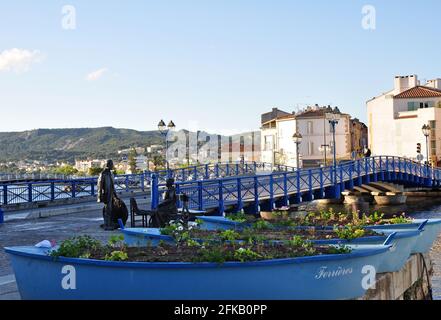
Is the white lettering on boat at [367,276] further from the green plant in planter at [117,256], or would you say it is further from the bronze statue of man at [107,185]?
the bronze statue of man at [107,185]

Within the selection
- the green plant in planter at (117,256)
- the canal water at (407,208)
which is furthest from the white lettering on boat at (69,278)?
the canal water at (407,208)

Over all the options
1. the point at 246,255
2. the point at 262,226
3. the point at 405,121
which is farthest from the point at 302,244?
the point at 405,121

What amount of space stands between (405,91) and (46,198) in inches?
1985

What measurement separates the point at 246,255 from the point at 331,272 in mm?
1162

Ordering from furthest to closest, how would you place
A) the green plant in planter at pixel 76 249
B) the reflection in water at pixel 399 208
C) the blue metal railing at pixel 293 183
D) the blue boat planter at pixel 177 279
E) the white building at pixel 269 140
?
the white building at pixel 269 140, the reflection in water at pixel 399 208, the blue metal railing at pixel 293 183, the green plant in planter at pixel 76 249, the blue boat planter at pixel 177 279

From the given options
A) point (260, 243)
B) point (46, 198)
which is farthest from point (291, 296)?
point (46, 198)

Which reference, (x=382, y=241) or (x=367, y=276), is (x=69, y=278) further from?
(x=382, y=241)

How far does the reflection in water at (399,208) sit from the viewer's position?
38.8m

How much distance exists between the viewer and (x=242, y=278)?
7.66 m

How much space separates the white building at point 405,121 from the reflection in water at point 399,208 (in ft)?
52.9

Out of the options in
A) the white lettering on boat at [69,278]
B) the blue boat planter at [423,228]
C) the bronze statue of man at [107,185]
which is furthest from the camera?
the bronze statue of man at [107,185]

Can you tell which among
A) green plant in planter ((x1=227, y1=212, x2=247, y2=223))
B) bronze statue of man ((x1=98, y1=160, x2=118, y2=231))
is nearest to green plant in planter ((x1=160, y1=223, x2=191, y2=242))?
green plant in planter ((x1=227, y1=212, x2=247, y2=223))

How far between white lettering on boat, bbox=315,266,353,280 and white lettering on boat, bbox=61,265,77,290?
9.70 feet
